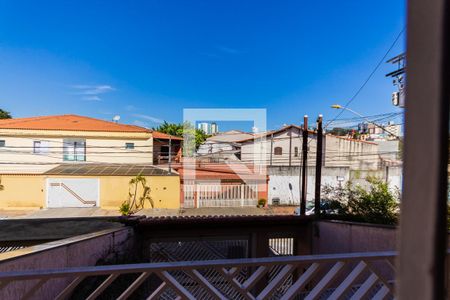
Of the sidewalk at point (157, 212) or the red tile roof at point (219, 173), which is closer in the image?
the sidewalk at point (157, 212)

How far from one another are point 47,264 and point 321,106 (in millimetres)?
11782

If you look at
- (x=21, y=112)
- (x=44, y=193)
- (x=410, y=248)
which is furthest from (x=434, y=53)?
(x=21, y=112)

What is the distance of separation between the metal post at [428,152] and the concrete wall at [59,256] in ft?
8.22

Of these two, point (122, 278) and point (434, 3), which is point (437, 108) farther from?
point (122, 278)

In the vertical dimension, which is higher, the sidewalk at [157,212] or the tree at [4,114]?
the tree at [4,114]

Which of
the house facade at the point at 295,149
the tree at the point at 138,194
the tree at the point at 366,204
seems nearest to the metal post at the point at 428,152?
the tree at the point at 366,204

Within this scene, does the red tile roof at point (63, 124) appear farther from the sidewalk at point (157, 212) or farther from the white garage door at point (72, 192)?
the sidewalk at point (157, 212)

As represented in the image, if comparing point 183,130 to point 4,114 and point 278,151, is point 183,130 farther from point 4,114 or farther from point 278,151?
point 4,114

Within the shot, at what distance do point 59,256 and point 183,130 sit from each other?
66.0 ft

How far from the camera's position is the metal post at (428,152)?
42cm

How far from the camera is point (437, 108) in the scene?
1.40 ft

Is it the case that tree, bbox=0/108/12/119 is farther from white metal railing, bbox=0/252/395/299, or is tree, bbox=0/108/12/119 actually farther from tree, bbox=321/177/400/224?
white metal railing, bbox=0/252/395/299

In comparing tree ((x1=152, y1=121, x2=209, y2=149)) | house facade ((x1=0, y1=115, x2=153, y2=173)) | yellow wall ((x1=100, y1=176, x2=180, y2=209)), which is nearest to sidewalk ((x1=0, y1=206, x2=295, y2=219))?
yellow wall ((x1=100, y1=176, x2=180, y2=209))

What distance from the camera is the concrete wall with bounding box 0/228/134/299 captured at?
2.44m
